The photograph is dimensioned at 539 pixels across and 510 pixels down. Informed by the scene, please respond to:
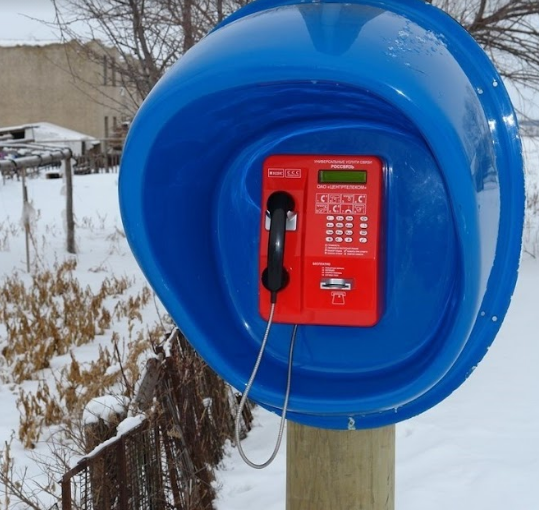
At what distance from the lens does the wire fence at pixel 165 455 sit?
2.02m

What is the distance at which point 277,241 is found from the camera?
1.58 m

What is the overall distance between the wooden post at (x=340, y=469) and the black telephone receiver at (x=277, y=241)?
0.29m

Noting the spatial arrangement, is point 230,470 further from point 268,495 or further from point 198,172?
point 198,172

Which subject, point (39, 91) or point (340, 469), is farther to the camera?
point (39, 91)

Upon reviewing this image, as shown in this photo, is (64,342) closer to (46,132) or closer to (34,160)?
(34,160)

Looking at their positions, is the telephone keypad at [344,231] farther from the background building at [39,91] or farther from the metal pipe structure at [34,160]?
the background building at [39,91]

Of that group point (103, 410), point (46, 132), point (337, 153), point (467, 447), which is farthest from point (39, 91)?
point (337, 153)

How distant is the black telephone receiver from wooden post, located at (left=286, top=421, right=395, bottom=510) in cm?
29

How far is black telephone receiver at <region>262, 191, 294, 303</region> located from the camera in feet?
5.18

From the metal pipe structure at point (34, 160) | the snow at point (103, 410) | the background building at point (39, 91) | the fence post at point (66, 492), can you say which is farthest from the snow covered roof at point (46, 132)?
the fence post at point (66, 492)

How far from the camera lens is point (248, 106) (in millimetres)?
1597

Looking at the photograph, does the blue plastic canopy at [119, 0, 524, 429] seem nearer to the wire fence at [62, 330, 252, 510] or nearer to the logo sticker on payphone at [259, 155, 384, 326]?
the logo sticker on payphone at [259, 155, 384, 326]

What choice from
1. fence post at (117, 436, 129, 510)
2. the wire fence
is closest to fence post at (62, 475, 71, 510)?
the wire fence

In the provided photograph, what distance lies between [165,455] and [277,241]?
3.75 ft
